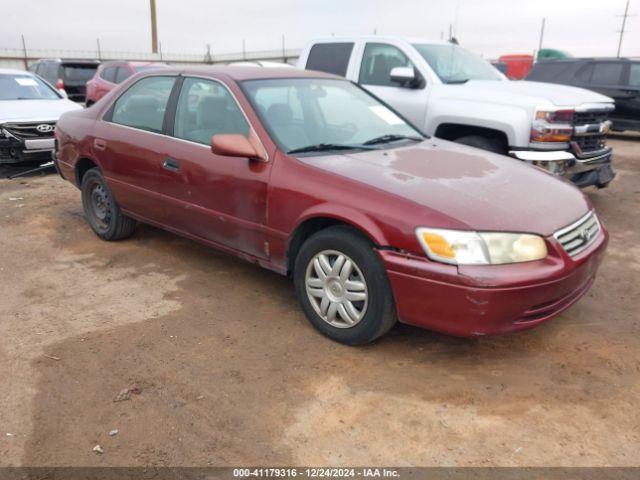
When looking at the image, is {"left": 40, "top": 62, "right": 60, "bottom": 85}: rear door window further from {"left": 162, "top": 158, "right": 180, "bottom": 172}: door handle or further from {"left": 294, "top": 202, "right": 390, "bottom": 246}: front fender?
{"left": 294, "top": 202, "right": 390, "bottom": 246}: front fender

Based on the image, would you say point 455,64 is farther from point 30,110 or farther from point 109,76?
point 109,76

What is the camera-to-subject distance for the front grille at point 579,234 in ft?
10.1

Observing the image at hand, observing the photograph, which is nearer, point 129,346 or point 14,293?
point 129,346

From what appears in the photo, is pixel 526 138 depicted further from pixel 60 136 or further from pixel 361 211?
pixel 60 136

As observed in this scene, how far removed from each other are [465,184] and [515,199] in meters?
0.29

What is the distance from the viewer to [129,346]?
335 cm

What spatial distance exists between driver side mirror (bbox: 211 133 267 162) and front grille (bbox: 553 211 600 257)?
6.20 feet

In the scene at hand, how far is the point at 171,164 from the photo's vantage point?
4.20 meters

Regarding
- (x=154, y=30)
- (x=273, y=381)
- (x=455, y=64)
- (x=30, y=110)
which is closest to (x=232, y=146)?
(x=273, y=381)

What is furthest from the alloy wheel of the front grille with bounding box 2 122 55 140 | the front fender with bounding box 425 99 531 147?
the front grille with bounding box 2 122 55 140

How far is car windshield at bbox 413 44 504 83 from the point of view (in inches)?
253

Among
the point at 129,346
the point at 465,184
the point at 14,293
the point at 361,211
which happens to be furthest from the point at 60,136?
the point at 465,184

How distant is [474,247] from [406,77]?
373cm

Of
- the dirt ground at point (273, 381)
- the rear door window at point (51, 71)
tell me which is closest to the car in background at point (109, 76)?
the rear door window at point (51, 71)
